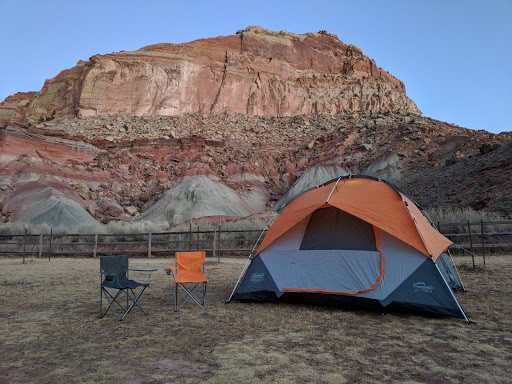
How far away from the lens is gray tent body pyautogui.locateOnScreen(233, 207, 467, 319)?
5574 mm

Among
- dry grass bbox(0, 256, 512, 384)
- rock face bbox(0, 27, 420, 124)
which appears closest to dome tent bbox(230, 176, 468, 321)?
dry grass bbox(0, 256, 512, 384)

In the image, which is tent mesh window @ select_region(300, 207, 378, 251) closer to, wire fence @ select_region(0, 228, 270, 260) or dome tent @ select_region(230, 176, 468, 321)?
dome tent @ select_region(230, 176, 468, 321)

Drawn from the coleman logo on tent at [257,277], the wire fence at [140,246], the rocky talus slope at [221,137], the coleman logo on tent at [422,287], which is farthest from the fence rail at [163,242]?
the coleman logo on tent at [422,287]

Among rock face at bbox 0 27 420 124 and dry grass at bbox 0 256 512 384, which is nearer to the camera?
dry grass at bbox 0 256 512 384

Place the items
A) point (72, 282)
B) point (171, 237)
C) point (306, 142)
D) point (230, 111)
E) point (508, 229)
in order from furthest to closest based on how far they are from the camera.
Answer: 1. point (230, 111)
2. point (306, 142)
3. point (171, 237)
4. point (508, 229)
5. point (72, 282)

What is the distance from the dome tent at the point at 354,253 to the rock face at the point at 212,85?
163 feet

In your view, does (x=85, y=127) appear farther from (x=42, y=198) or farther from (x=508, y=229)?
(x=508, y=229)

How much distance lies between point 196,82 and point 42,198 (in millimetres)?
33157

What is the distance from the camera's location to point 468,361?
368 cm

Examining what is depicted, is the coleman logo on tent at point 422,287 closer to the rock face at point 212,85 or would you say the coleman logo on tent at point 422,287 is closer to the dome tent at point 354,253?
the dome tent at point 354,253

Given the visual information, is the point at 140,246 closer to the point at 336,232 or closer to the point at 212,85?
the point at 336,232

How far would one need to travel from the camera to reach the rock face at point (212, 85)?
5427 centimetres

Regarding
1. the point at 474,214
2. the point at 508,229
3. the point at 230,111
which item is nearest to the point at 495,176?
the point at 474,214

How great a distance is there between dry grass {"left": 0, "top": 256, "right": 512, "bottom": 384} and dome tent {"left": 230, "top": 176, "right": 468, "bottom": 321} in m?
0.31
